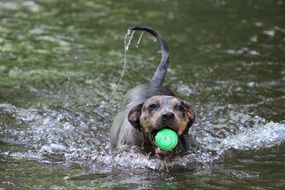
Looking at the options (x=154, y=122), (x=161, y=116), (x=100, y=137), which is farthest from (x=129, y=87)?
(x=161, y=116)

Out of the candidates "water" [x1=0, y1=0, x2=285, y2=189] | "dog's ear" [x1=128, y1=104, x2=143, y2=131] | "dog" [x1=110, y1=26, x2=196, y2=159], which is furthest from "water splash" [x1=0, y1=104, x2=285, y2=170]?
"dog's ear" [x1=128, y1=104, x2=143, y2=131]

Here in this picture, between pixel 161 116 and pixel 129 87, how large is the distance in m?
3.73

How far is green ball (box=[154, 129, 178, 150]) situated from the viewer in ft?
21.6

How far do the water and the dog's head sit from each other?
349mm

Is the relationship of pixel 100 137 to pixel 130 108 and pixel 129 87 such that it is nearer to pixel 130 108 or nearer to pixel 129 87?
pixel 130 108

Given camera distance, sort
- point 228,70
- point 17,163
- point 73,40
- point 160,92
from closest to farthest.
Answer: point 17,163 < point 160,92 < point 228,70 < point 73,40

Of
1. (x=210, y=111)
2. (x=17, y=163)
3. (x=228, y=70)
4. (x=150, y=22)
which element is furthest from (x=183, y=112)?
(x=150, y=22)

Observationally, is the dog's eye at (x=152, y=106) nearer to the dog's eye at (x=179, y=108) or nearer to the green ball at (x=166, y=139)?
the dog's eye at (x=179, y=108)

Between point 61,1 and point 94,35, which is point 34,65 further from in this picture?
point 61,1

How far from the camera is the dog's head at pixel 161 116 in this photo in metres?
6.63

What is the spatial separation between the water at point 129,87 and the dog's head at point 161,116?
35cm

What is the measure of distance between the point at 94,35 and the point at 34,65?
2.42 m

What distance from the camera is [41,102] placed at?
9516 mm

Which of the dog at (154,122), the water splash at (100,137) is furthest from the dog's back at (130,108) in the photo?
the water splash at (100,137)
